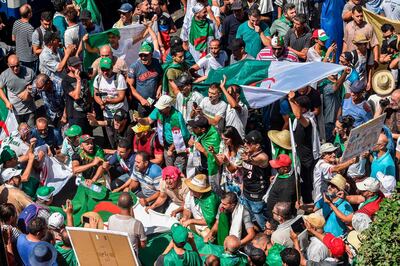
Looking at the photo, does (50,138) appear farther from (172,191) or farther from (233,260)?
(233,260)

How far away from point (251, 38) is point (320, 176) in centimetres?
385

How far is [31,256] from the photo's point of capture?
1212 centimetres

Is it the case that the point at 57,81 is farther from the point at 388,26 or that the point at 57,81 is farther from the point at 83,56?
the point at 388,26

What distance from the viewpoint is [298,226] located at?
504 inches

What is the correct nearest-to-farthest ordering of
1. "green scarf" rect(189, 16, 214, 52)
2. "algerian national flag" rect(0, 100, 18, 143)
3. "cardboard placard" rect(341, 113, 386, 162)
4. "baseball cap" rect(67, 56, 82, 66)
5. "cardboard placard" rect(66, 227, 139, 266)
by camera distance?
"cardboard placard" rect(66, 227, 139, 266) < "cardboard placard" rect(341, 113, 386, 162) < "algerian national flag" rect(0, 100, 18, 143) < "baseball cap" rect(67, 56, 82, 66) < "green scarf" rect(189, 16, 214, 52)

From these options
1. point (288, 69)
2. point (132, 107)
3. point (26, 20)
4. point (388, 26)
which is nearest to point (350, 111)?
point (288, 69)

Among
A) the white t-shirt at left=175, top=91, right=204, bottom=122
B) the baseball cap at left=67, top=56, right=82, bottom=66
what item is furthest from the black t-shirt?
the white t-shirt at left=175, top=91, right=204, bottom=122

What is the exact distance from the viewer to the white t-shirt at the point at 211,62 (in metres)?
16.6

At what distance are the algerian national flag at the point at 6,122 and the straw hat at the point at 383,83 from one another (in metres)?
4.98

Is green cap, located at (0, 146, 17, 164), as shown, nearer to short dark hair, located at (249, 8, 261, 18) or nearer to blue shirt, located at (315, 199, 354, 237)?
blue shirt, located at (315, 199, 354, 237)

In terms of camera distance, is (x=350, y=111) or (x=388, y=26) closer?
(x=350, y=111)

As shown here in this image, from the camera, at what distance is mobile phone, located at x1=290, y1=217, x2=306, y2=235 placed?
1274 centimetres

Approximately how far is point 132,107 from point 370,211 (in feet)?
16.1

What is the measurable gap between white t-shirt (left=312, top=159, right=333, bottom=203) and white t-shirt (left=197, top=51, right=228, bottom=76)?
122 inches
